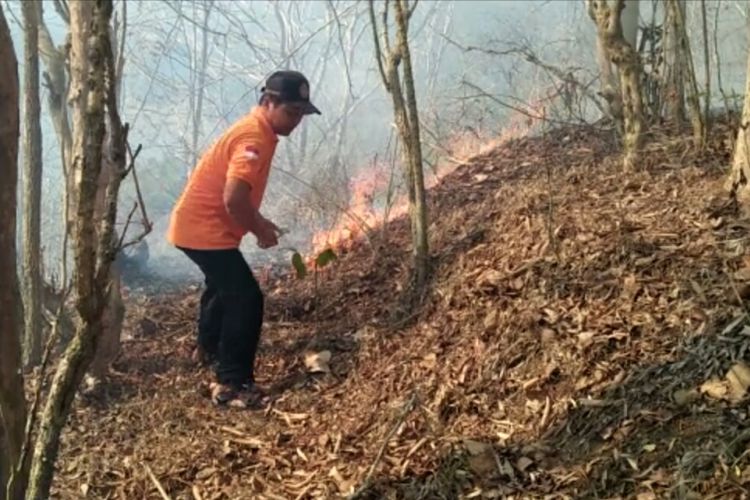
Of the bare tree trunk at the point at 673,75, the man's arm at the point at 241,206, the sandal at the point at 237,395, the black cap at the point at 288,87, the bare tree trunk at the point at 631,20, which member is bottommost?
the sandal at the point at 237,395

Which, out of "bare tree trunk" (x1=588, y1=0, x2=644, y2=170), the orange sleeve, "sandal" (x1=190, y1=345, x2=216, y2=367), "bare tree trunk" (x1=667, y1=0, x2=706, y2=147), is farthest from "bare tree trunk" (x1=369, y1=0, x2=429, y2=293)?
"bare tree trunk" (x1=667, y1=0, x2=706, y2=147)

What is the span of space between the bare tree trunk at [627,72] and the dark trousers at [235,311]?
228 centimetres

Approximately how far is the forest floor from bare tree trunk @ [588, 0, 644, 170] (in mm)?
111

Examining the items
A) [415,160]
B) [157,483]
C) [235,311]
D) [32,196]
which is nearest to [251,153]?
[235,311]

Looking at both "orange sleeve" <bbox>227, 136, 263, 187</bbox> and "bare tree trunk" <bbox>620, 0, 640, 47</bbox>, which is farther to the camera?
"bare tree trunk" <bbox>620, 0, 640, 47</bbox>

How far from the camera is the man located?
397 cm

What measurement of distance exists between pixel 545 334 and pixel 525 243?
815 mm

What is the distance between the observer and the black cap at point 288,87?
396 centimetres

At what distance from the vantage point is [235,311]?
13.4ft

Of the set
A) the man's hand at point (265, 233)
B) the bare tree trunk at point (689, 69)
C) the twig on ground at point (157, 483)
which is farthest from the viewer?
the bare tree trunk at point (689, 69)

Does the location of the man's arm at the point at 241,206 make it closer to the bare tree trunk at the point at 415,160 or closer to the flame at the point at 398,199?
the bare tree trunk at the point at 415,160

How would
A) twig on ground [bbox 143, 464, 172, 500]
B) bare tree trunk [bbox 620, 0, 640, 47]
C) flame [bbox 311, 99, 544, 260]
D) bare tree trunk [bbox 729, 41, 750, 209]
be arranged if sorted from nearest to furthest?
twig on ground [bbox 143, 464, 172, 500]
bare tree trunk [bbox 729, 41, 750, 209]
flame [bbox 311, 99, 544, 260]
bare tree trunk [bbox 620, 0, 640, 47]

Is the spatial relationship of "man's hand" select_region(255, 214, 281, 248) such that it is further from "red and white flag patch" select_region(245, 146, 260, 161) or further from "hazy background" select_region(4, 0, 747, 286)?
"hazy background" select_region(4, 0, 747, 286)

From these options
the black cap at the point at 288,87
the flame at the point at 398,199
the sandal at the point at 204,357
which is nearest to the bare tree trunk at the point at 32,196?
the sandal at the point at 204,357
